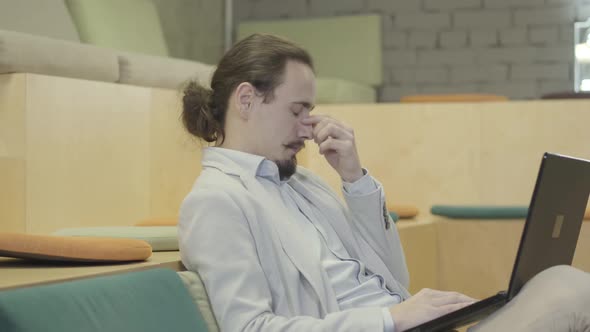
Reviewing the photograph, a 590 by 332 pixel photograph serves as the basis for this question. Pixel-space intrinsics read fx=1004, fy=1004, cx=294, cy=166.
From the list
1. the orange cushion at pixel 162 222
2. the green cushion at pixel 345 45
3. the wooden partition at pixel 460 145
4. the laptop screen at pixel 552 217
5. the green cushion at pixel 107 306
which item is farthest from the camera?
the green cushion at pixel 345 45

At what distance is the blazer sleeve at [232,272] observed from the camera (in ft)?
5.26

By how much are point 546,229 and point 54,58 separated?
198 cm

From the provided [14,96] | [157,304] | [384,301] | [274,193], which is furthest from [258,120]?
[14,96]

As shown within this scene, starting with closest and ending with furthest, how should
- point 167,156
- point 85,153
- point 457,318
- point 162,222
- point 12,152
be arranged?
point 457,318, point 162,222, point 12,152, point 85,153, point 167,156

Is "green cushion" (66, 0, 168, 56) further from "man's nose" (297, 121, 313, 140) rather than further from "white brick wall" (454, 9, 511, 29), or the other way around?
"man's nose" (297, 121, 313, 140)

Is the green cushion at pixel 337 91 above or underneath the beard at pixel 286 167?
above

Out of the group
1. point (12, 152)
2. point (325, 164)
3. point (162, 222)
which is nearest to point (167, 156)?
point (325, 164)

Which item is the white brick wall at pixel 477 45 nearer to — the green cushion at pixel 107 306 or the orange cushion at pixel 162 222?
the orange cushion at pixel 162 222

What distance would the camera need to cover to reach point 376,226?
6.66ft

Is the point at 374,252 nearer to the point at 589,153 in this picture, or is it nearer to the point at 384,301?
the point at 384,301

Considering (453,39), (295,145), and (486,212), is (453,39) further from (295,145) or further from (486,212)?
(295,145)

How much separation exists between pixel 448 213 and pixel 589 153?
0.86m

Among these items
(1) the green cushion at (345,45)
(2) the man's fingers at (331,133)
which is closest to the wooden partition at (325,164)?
(2) the man's fingers at (331,133)

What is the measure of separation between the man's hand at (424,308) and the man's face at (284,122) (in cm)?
45
